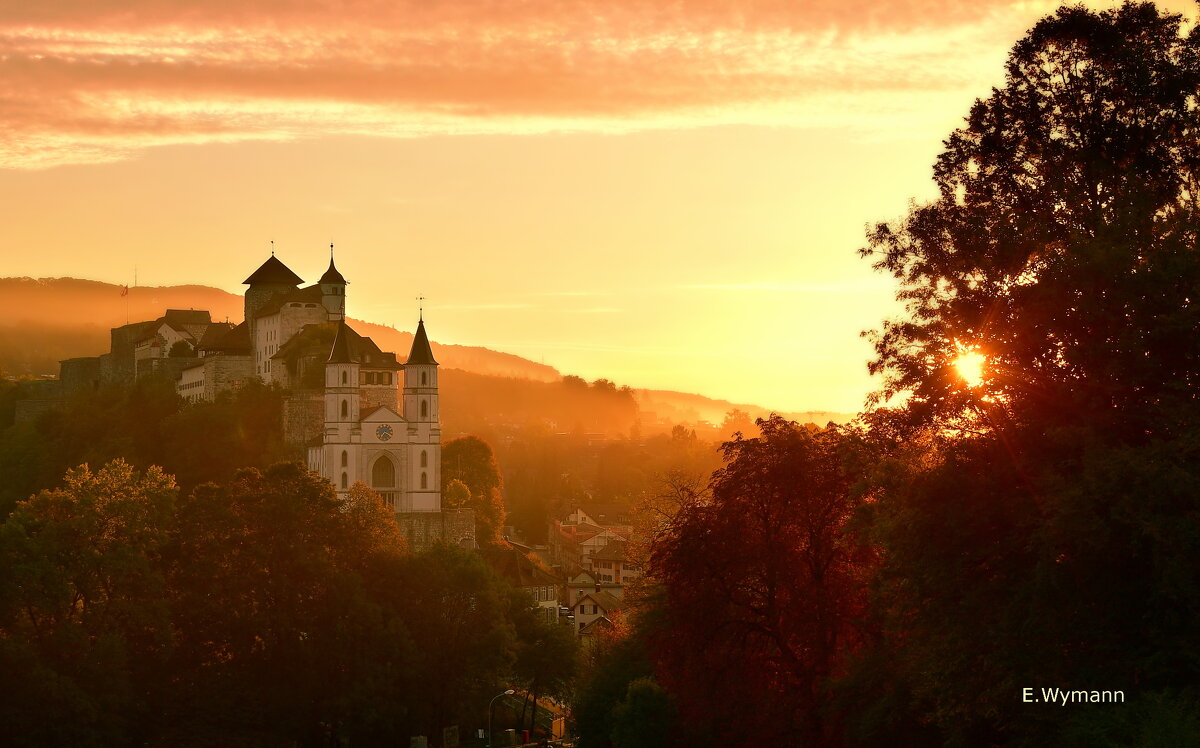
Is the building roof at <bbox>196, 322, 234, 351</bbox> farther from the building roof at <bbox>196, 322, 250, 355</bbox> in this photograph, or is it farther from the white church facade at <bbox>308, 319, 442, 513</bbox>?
the white church facade at <bbox>308, 319, 442, 513</bbox>

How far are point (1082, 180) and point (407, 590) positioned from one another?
137ft

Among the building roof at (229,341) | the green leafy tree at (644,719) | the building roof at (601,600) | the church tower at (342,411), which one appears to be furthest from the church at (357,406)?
the green leafy tree at (644,719)

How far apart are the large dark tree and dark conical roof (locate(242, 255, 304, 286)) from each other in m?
94.0

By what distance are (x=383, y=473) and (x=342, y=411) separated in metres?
4.79

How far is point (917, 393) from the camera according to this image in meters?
26.8

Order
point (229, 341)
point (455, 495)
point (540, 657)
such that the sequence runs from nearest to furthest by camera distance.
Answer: point (540, 657)
point (455, 495)
point (229, 341)

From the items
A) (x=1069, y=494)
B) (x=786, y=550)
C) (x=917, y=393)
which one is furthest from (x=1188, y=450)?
(x=786, y=550)

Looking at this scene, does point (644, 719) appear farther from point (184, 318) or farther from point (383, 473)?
point (184, 318)

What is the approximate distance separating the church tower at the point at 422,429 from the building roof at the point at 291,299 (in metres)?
12.6

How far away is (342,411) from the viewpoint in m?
99.3

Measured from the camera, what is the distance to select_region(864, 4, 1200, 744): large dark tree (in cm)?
2197

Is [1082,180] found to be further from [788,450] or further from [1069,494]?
[788,450]

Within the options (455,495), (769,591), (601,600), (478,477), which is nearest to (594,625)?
(601,600)

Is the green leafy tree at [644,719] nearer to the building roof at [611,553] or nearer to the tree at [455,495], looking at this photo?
the tree at [455,495]
